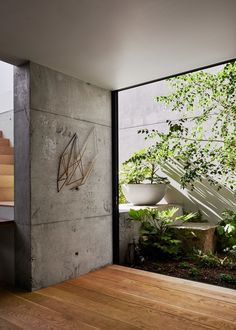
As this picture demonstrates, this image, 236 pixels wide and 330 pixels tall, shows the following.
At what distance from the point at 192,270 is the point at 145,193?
1563 mm

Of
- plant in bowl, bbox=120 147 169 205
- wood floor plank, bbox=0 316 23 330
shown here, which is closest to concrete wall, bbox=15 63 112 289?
wood floor plank, bbox=0 316 23 330

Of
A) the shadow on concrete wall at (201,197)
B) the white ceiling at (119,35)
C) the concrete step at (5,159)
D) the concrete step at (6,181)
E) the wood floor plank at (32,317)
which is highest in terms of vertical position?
the white ceiling at (119,35)

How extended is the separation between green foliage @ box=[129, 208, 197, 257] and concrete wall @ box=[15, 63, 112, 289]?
842 millimetres

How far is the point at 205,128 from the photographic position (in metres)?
4.86

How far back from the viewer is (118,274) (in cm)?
321

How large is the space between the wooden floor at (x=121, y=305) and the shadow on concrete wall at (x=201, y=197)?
2.04 metres

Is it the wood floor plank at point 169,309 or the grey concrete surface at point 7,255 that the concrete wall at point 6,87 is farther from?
→ the wood floor plank at point 169,309

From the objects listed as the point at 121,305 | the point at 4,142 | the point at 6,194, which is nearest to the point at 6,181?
the point at 6,194

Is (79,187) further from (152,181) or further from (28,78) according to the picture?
(152,181)

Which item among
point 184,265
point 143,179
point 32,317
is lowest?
point 184,265

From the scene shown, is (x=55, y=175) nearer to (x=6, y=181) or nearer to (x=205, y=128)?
(x=6, y=181)

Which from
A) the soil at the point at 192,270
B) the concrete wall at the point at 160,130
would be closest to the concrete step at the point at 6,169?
the soil at the point at 192,270

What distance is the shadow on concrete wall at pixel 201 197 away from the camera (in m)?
4.75

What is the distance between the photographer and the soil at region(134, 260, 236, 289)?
326 centimetres
